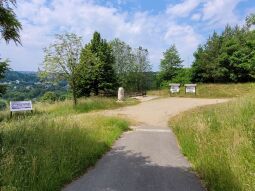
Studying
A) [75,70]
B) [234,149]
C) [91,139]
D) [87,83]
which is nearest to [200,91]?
[87,83]

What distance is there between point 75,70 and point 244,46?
33.3m

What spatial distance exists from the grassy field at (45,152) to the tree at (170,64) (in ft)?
173

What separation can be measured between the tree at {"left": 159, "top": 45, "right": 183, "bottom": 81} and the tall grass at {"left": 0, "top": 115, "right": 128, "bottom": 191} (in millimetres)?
53365

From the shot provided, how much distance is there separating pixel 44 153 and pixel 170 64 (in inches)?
2290

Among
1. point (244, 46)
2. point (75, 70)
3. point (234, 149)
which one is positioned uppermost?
point (244, 46)

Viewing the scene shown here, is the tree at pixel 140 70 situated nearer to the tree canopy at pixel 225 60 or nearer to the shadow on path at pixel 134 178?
the tree canopy at pixel 225 60

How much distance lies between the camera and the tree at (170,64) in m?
63.8

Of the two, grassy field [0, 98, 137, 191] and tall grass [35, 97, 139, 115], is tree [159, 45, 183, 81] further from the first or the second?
grassy field [0, 98, 137, 191]

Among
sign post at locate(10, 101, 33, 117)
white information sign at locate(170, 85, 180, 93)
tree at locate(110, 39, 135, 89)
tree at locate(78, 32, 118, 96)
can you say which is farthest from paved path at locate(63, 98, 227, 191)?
tree at locate(110, 39, 135, 89)

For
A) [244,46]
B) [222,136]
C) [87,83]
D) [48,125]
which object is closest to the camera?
[222,136]

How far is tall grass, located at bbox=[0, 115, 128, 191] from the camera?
6227 millimetres

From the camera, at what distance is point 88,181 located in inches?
280

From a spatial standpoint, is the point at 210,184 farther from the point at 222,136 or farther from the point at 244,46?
the point at 244,46

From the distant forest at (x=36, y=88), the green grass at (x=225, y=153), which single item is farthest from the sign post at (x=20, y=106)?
the green grass at (x=225, y=153)
